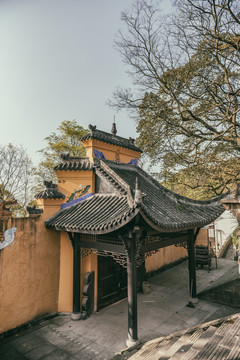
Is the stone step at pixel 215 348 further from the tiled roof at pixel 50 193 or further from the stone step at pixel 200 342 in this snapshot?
the tiled roof at pixel 50 193

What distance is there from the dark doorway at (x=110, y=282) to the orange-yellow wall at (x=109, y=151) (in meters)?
4.23

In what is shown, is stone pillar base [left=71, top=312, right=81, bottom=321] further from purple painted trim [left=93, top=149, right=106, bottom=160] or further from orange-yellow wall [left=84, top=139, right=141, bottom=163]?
purple painted trim [left=93, top=149, right=106, bottom=160]

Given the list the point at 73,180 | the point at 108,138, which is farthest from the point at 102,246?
the point at 108,138

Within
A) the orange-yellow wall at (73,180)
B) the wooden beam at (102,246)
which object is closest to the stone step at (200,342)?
the wooden beam at (102,246)

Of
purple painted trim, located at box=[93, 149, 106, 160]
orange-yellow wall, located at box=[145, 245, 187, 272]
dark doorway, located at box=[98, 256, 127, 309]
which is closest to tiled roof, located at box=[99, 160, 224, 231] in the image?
purple painted trim, located at box=[93, 149, 106, 160]

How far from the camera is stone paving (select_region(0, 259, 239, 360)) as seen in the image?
18.6 ft

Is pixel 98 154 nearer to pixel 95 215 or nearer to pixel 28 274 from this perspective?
pixel 95 215

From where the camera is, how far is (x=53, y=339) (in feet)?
20.5

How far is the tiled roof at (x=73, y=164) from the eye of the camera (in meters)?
8.16

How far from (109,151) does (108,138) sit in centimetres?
59

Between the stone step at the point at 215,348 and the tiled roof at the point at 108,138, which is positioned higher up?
the tiled roof at the point at 108,138

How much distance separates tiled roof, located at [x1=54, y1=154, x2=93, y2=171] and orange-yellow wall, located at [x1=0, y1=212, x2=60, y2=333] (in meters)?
2.02

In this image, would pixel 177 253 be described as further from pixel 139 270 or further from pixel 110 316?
pixel 110 316

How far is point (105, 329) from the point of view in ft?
21.9
